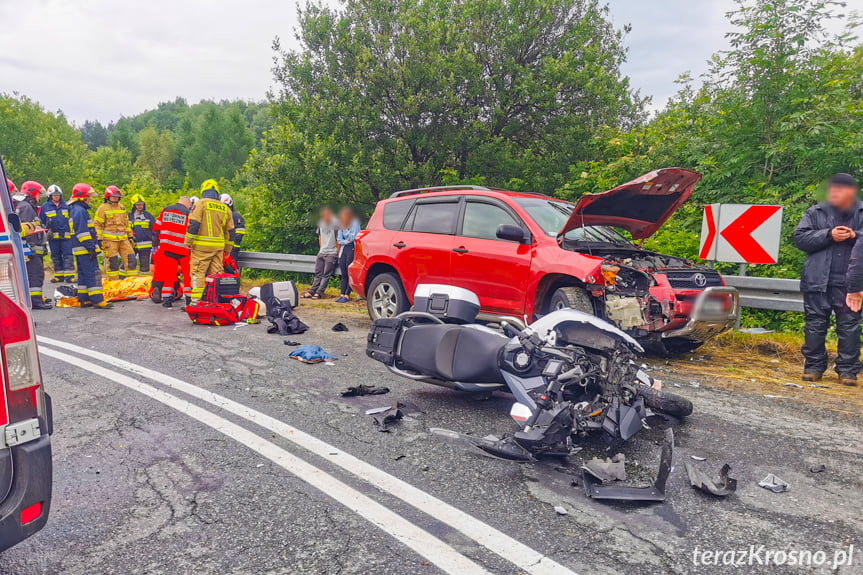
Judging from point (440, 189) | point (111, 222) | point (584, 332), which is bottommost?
point (584, 332)

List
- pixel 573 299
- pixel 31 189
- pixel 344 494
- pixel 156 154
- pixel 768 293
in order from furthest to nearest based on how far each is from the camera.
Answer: pixel 156 154
pixel 31 189
pixel 768 293
pixel 573 299
pixel 344 494

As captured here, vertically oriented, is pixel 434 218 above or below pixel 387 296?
above

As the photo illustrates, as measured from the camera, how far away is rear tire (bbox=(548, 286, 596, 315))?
577cm

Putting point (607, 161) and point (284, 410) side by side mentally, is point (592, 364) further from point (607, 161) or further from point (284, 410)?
point (607, 161)

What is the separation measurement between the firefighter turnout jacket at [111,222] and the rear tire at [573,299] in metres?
9.97

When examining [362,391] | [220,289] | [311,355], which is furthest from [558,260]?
[220,289]

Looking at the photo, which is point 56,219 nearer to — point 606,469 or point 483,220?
point 483,220

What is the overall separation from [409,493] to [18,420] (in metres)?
1.80

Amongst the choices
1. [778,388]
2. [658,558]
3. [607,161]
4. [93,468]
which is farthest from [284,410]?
[607,161]

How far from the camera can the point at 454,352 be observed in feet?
13.5

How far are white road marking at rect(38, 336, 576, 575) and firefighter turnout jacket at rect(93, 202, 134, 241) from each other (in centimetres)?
848

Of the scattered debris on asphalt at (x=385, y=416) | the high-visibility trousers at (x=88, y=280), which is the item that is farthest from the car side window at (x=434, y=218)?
the high-visibility trousers at (x=88, y=280)

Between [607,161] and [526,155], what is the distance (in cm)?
179

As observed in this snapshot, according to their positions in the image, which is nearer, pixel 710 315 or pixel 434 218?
pixel 710 315
